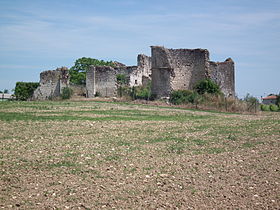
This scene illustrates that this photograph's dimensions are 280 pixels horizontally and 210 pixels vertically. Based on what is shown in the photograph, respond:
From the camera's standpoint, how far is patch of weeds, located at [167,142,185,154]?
34.7 ft

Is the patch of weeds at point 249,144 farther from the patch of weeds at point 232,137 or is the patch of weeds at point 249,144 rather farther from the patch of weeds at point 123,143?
the patch of weeds at point 123,143

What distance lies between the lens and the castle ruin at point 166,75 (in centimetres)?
3766

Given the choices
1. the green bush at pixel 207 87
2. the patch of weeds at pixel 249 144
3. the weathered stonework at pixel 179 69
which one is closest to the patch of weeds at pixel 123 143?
the patch of weeds at pixel 249 144

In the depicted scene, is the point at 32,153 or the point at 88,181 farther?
the point at 32,153

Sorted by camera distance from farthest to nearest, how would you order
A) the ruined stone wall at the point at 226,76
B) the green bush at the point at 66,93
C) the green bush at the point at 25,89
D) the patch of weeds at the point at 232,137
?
the green bush at the point at 25,89 → the ruined stone wall at the point at 226,76 → the green bush at the point at 66,93 → the patch of weeds at the point at 232,137

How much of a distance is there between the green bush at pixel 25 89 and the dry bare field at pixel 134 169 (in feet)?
110

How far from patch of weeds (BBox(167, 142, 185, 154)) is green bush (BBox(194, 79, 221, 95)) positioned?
81.0 feet

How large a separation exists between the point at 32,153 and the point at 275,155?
6.11 metres

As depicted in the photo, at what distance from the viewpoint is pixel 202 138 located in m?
13.2

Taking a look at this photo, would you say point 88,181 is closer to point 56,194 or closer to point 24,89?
point 56,194

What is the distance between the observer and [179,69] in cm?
3881

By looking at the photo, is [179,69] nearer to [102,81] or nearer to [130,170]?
[102,81]

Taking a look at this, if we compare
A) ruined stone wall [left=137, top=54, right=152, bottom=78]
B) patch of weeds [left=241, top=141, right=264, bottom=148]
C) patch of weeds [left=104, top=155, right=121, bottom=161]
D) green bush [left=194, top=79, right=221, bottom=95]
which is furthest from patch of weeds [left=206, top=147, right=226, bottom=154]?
ruined stone wall [left=137, top=54, right=152, bottom=78]

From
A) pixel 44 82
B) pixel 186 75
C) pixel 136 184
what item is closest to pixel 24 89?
pixel 44 82
